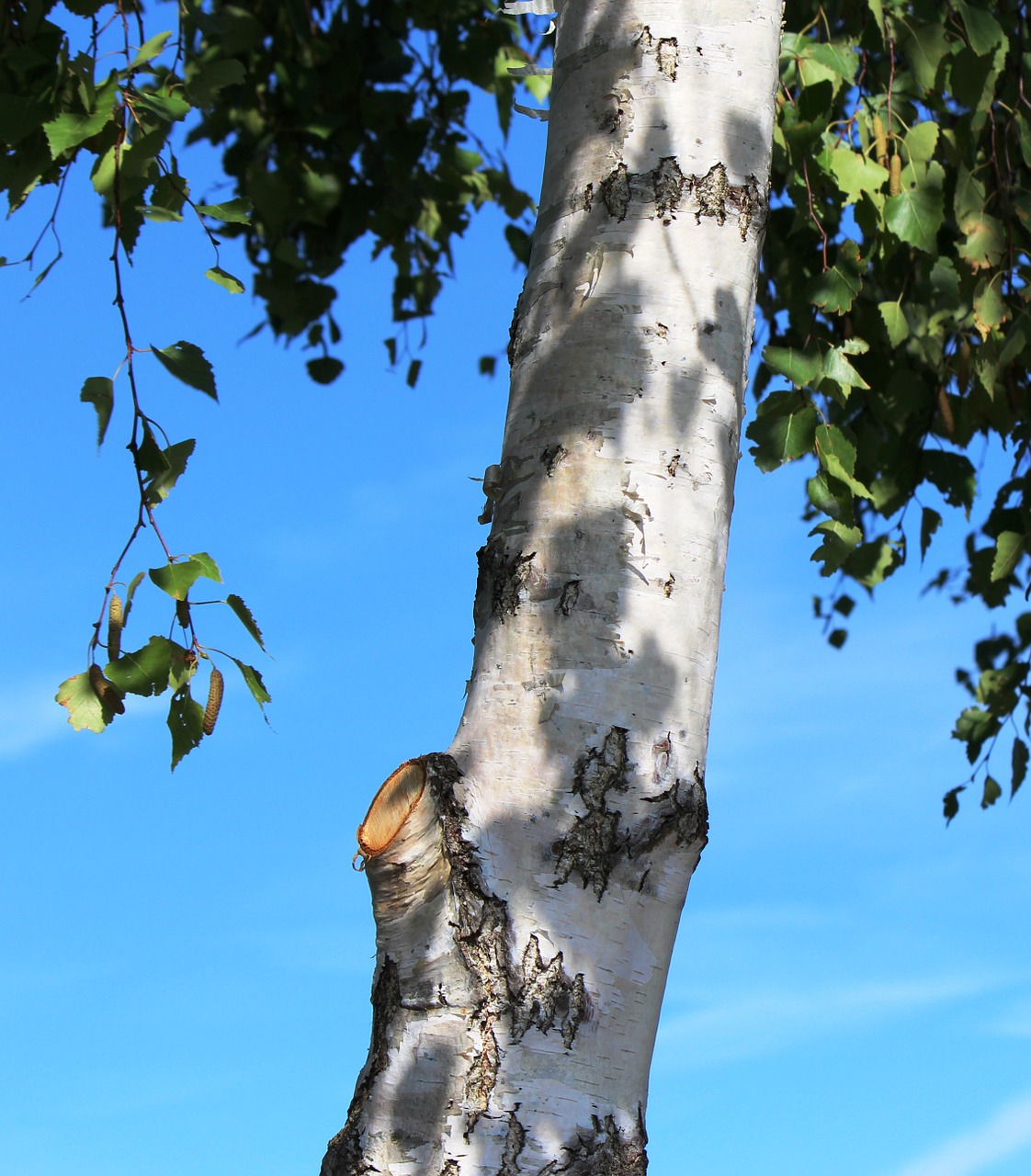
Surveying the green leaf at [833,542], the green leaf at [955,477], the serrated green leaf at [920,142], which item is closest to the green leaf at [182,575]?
the green leaf at [833,542]

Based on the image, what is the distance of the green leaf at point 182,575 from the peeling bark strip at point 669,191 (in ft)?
2.51

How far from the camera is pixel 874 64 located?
3.19 meters

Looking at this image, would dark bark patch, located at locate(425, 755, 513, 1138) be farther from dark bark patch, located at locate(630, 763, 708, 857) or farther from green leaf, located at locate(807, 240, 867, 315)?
green leaf, located at locate(807, 240, 867, 315)

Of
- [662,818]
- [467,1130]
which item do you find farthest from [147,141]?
[467,1130]

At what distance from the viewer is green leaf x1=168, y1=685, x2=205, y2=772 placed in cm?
175

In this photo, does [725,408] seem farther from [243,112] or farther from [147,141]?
[243,112]

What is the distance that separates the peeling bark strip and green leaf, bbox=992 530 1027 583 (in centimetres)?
187

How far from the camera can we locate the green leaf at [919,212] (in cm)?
221

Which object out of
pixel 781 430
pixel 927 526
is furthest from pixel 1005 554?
pixel 781 430

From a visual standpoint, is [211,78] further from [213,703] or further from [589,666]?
[589,666]

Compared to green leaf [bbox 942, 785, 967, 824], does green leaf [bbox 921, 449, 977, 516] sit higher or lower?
higher

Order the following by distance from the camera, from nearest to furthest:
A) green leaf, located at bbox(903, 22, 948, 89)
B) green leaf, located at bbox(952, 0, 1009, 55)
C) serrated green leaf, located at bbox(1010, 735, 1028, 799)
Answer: green leaf, located at bbox(952, 0, 1009, 55)
green leaf, located at bbox(903, 22, 948, 89)
serrated green leaf, located at bbox(1010, 735, 1028, 799)

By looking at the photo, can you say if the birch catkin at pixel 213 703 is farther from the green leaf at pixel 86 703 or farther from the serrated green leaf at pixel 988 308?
the serrated green leaf at pixel 988 308

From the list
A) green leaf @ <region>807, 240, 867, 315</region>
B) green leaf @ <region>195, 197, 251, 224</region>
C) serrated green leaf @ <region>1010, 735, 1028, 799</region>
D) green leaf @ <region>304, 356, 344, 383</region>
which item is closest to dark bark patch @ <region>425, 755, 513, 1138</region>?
green leaf @ <region>195, 197, 251, 224</region>
